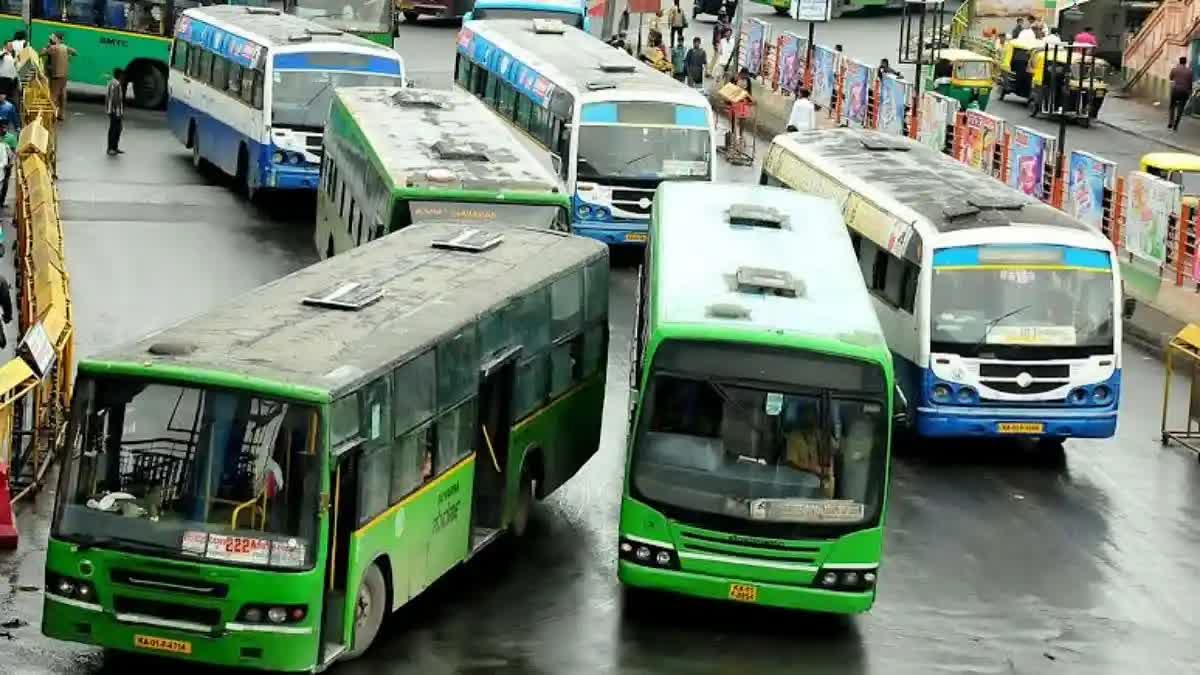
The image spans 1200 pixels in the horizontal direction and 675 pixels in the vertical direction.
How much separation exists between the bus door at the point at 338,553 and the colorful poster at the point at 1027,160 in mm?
23083

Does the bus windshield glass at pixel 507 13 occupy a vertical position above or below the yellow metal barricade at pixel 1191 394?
above

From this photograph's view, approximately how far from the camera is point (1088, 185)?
34.6 meters

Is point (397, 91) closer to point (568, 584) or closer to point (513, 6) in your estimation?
point (568, 584)

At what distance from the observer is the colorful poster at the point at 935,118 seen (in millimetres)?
42000

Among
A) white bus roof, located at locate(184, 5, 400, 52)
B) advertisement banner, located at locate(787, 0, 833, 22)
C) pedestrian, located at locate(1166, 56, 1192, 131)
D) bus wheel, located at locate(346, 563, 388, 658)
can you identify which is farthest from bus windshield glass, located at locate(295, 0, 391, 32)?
bus wheel, located at locate(346, 563, 388, 658)

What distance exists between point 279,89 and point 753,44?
65.8 ft

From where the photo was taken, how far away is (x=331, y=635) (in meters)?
15.5

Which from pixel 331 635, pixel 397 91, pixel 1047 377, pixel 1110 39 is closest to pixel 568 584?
pixel 331 635

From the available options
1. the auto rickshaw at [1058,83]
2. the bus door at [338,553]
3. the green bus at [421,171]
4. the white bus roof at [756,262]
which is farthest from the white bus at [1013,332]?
the auto rickshaw at [1058,83]

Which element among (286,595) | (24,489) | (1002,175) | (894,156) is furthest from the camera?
Result: (1002,175)

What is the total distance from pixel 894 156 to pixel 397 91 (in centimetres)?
672

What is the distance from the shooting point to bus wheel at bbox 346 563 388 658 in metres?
15.9

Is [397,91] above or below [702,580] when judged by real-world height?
above

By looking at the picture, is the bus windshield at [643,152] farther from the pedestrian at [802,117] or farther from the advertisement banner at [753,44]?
the advertisement banner at [753,44]
